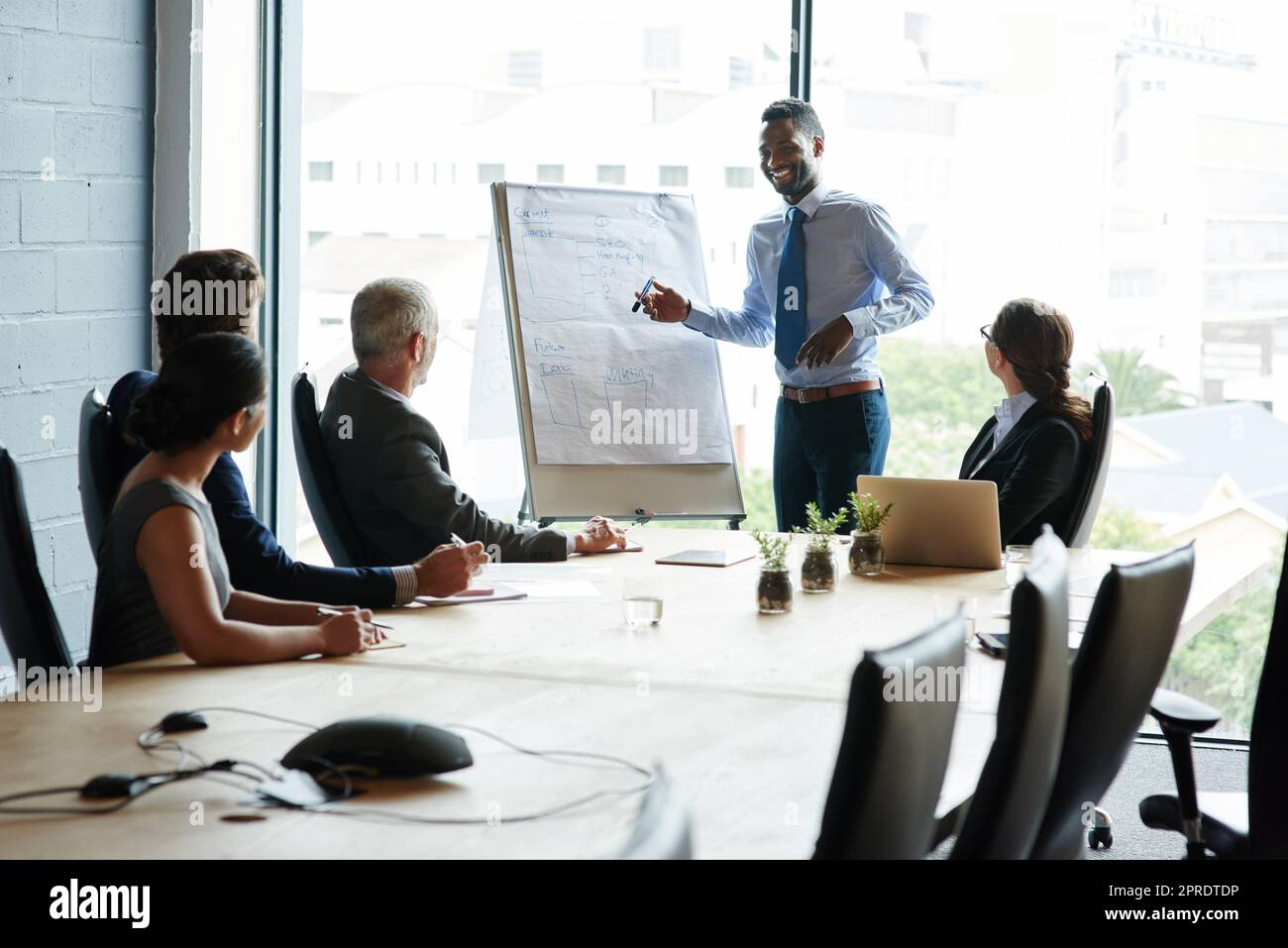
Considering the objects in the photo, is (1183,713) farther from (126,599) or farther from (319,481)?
(319,481)

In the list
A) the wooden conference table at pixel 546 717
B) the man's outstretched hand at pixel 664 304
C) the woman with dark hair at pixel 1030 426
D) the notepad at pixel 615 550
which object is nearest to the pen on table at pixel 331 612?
the wooden conference table at pixel 546 717

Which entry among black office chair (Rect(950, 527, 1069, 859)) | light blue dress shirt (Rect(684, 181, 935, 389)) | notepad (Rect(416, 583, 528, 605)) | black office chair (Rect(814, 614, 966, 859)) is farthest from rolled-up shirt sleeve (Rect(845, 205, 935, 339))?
black office chair (Rect(814, 614, 966, 859))

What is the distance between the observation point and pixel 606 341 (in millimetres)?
3920

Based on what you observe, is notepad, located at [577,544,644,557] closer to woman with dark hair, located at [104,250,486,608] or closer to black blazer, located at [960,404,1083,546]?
woman with dark hair, located at [104,250,486,608]

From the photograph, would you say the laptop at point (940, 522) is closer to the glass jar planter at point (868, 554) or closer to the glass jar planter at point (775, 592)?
the glass jar planter at point (868, 554)

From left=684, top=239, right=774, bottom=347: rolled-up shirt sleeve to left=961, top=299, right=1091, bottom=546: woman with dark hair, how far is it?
99cm

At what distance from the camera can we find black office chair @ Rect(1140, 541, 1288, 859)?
1.69 metres

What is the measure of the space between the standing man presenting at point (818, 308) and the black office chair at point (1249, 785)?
184cm

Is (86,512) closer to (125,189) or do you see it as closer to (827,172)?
(125,189)

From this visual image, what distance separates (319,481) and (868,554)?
3.79 feet

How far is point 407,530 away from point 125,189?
185cm

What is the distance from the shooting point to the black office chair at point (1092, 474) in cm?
289

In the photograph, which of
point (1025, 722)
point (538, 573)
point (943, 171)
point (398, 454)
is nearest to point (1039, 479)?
point (538, 573)
